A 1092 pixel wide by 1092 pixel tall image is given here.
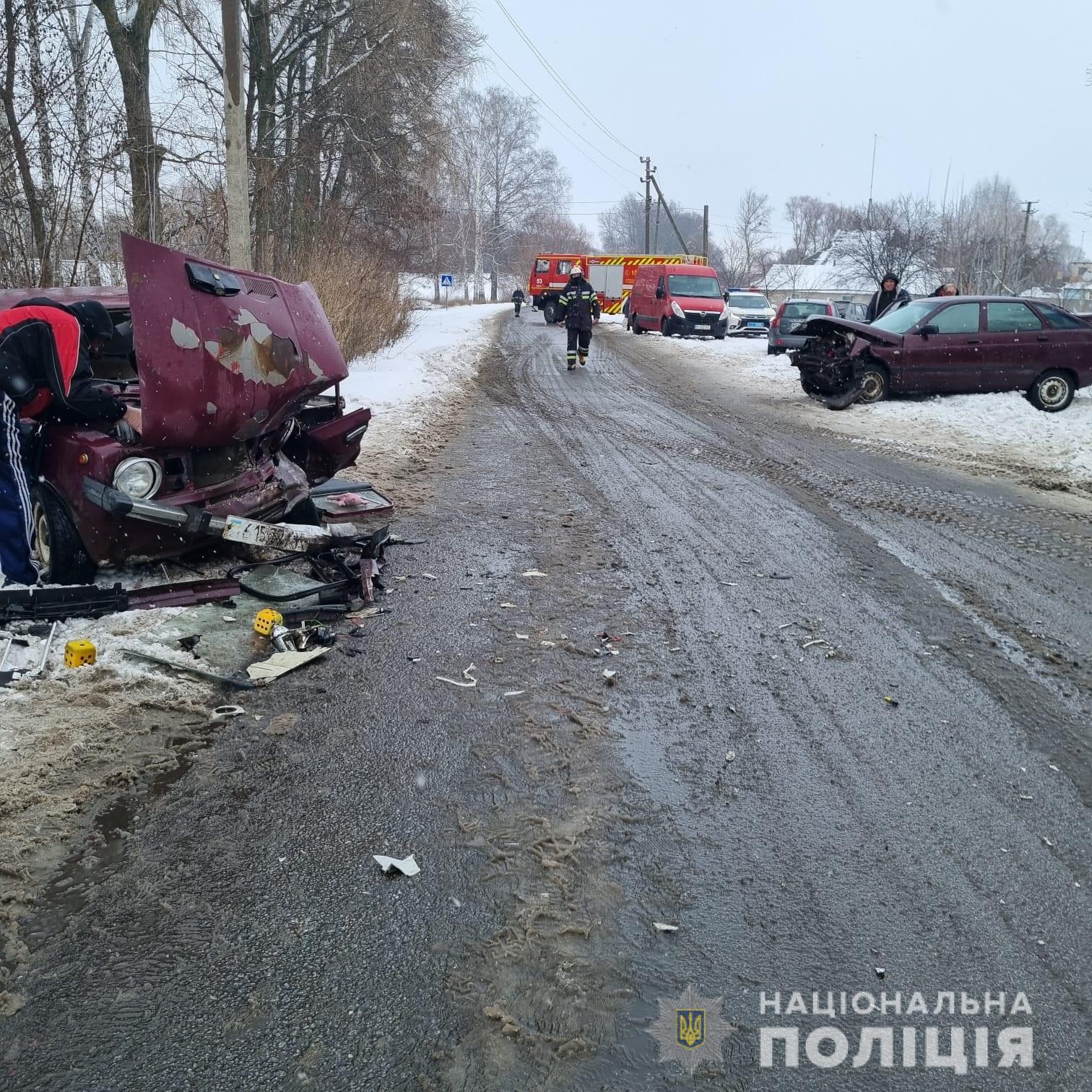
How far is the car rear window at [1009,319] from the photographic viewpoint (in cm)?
Result: 1400

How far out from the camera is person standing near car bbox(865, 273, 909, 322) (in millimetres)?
16328

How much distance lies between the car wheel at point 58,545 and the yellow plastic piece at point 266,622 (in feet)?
3.80

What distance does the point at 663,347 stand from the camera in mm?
27375

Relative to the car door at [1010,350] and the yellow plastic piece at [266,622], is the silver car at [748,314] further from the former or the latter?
the yellow plastic piece at [266,622]

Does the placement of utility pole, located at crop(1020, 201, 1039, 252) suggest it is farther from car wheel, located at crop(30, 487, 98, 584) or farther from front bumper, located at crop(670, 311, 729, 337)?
car wheel, located at crop(30, 487, 98, 584)

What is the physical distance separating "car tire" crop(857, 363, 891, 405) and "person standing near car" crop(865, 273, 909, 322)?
8.10ft

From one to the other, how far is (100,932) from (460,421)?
10461 mm

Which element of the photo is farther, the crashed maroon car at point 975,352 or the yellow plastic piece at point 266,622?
the crashed maroon car at point 975,352

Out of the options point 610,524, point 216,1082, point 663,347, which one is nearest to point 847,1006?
point 216,1082

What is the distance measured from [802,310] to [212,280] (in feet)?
74.7

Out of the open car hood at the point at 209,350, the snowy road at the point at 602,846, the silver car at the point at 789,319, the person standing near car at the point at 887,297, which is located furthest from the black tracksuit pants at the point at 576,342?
the snowy road at the point at 602,846

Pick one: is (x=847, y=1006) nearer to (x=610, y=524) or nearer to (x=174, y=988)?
(x=174, y=988)

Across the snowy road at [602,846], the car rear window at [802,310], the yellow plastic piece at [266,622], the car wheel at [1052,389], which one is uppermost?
the car rear window at [802,310]

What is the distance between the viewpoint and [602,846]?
307 cm
